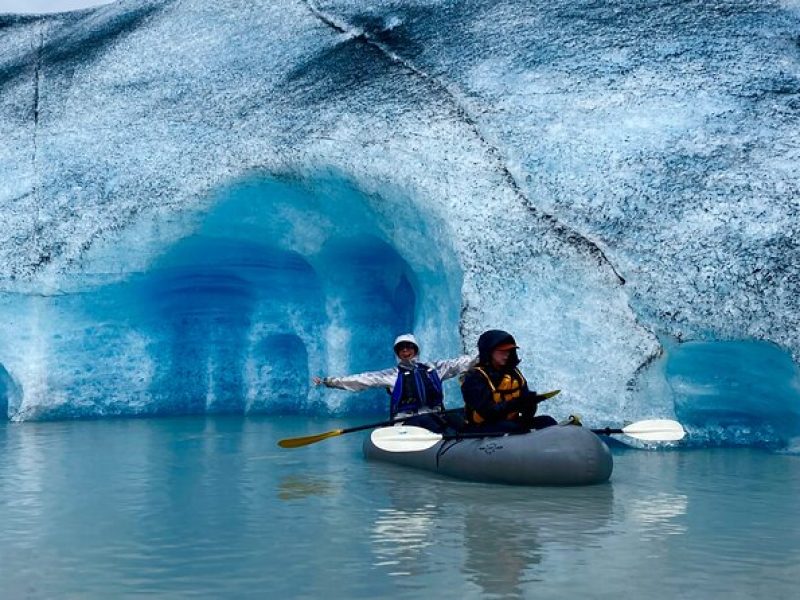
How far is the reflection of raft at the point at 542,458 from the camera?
586 cm

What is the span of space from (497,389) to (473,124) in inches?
129

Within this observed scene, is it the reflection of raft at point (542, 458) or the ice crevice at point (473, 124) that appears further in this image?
the ice crevice at point (473, 124)

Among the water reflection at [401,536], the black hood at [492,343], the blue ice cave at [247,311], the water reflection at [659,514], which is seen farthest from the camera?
the blue ice cave at [247,311]

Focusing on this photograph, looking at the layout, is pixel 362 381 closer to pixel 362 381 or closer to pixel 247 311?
pixel 362 381

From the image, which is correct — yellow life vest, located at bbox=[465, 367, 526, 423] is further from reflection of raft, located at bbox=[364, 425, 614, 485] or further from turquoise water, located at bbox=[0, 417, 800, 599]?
turquoise water, located at bbox=[0, 417, 800, 599]

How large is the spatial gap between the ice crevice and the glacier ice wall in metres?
0.02

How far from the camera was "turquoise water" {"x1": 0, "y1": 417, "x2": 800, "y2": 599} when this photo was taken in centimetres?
372

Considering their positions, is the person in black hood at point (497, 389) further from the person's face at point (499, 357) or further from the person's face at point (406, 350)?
the person's face at point (406, 350)

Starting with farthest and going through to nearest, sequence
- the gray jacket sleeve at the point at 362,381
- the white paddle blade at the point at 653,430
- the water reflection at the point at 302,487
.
Answer: the gray jacket sleeve at the point at 362,381 → the white paddle blade at the point at 653,430 → the water reflection at the point at 302,487

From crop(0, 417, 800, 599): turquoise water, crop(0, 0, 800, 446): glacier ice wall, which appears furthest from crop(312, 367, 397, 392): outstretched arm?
crop(0, 0, 800, 446): glacier ice wall

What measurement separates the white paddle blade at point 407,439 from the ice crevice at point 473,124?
2.07 m

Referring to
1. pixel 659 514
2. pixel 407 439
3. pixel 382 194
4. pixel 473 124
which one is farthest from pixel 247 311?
pixel 659 514

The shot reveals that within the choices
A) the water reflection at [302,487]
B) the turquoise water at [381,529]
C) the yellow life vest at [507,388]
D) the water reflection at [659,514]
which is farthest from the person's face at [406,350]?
the water reflection at [659,514]

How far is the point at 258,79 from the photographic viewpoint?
10.5 metres
